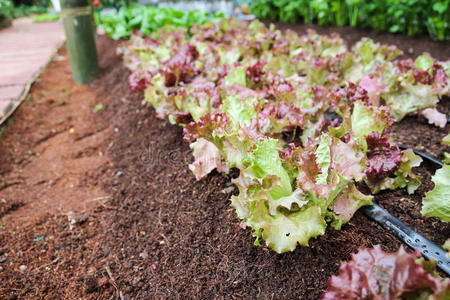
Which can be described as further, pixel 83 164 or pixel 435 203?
pixel 83 164

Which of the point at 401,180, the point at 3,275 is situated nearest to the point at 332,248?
the point at 401,180

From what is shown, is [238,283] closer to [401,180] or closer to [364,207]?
[364,207]

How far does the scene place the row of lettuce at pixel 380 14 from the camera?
472 centimetres

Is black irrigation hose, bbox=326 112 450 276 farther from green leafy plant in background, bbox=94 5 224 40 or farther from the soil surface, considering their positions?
green leafy plant in background, bbox=94 5 224 40

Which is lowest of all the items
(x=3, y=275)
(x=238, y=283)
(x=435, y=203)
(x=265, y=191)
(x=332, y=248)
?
(x=3, y=275)

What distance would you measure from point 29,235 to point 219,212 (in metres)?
1.28

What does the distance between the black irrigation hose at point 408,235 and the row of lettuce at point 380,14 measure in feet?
12.2

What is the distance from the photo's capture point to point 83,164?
10.4 feet

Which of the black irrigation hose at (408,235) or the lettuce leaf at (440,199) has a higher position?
the lettuce leaf at (440,199)

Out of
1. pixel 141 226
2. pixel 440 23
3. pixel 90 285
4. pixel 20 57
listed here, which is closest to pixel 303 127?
pixel 141 226

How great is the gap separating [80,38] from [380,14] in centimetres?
436

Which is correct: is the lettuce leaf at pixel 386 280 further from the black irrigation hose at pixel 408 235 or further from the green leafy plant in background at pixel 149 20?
the green leafy plant in background at pixel 149 20

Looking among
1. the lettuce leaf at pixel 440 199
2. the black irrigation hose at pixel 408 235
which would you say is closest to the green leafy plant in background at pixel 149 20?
the black irrigation hose at pixel 408 235

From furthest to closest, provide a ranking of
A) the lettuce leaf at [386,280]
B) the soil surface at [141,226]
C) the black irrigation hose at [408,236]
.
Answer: the soil surface at [141,226] < the black irrigation hose at [408,236] < the lettuce leaf at [386,280]
